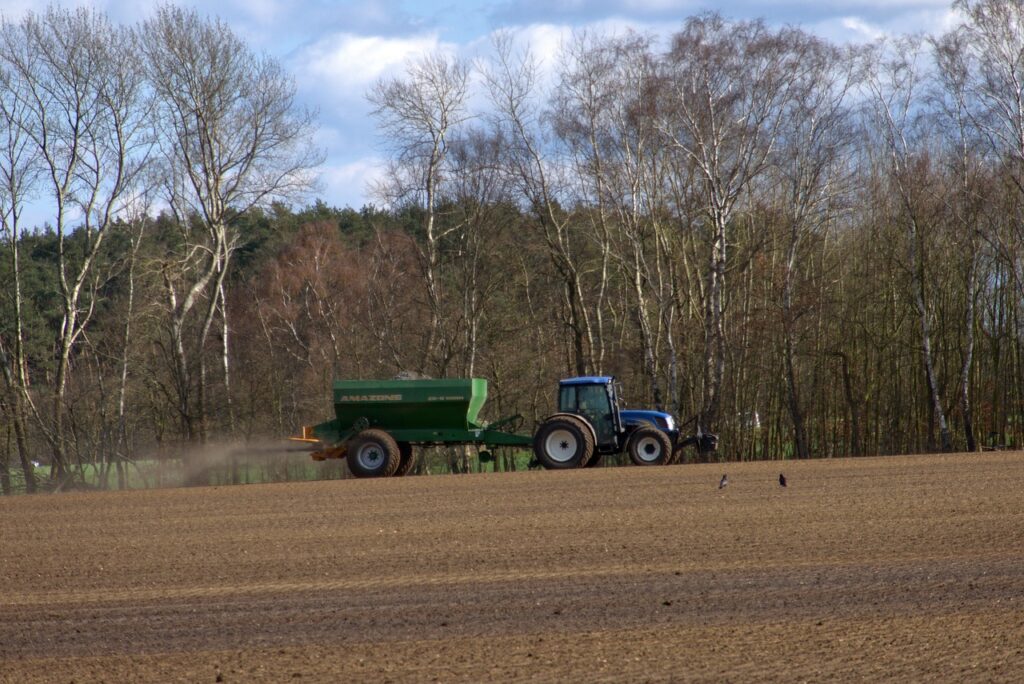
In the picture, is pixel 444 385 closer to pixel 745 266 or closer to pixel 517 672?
pixel 745 266

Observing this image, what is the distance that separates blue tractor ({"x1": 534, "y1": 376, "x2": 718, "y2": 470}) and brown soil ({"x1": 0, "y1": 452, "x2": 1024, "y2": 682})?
538 cm

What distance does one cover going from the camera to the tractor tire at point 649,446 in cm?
2552

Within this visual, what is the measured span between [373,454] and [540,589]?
49.8ft

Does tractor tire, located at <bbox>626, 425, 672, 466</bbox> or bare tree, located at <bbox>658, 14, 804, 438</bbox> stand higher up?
bare tree, located at <bbox>658, 14, 804, 438</bbox>

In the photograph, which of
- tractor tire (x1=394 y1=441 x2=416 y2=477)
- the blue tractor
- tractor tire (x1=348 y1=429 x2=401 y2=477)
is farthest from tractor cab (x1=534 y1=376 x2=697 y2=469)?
tractor tire (x1=348 y1=429 x2=401 y2=477)

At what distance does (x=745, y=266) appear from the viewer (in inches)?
1304

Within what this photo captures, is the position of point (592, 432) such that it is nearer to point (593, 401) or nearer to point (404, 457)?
point (593, 401)

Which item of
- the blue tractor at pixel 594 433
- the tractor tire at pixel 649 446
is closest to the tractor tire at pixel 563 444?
the blue tractor at pixel 594 433

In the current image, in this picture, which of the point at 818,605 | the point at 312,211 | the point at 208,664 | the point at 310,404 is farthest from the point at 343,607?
the point at 312,211

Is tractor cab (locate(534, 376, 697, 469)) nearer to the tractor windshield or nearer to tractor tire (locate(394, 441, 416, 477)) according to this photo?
the tractor windshield

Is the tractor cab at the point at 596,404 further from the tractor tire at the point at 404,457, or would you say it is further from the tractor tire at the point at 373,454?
the tractor tire at the point at 373,454

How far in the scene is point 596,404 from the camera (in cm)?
2536

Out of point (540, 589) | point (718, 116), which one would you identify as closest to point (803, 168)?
point (718, 116)

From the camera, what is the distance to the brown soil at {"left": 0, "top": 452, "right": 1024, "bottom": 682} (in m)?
7.84
